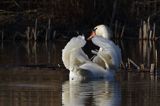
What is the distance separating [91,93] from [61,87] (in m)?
1.29

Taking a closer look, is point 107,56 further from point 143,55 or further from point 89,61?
point 143,55

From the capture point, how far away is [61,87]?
14.0m

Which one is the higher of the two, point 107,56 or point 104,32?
point 104,32

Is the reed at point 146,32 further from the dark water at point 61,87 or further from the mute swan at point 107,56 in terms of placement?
the mute swan at point 107,56

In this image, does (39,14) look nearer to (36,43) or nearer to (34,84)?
(36,43)

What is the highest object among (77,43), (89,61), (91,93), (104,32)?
(104,32)

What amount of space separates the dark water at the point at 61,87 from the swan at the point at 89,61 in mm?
280

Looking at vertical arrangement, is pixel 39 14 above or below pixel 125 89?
above

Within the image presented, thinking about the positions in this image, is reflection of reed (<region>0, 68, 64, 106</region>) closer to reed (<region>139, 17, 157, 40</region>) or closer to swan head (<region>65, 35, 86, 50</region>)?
swan head (<region>65, 35, 86, 50</region>)

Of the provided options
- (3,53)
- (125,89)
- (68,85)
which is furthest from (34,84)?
(3,53)

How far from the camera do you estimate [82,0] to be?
3294 cm

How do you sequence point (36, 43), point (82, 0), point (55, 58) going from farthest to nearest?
point (82, 0)
point (36, 43)
point (55, 58)

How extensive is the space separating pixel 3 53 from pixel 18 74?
23.8ft

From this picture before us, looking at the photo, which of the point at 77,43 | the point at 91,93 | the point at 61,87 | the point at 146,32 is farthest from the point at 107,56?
the point at 146,32
